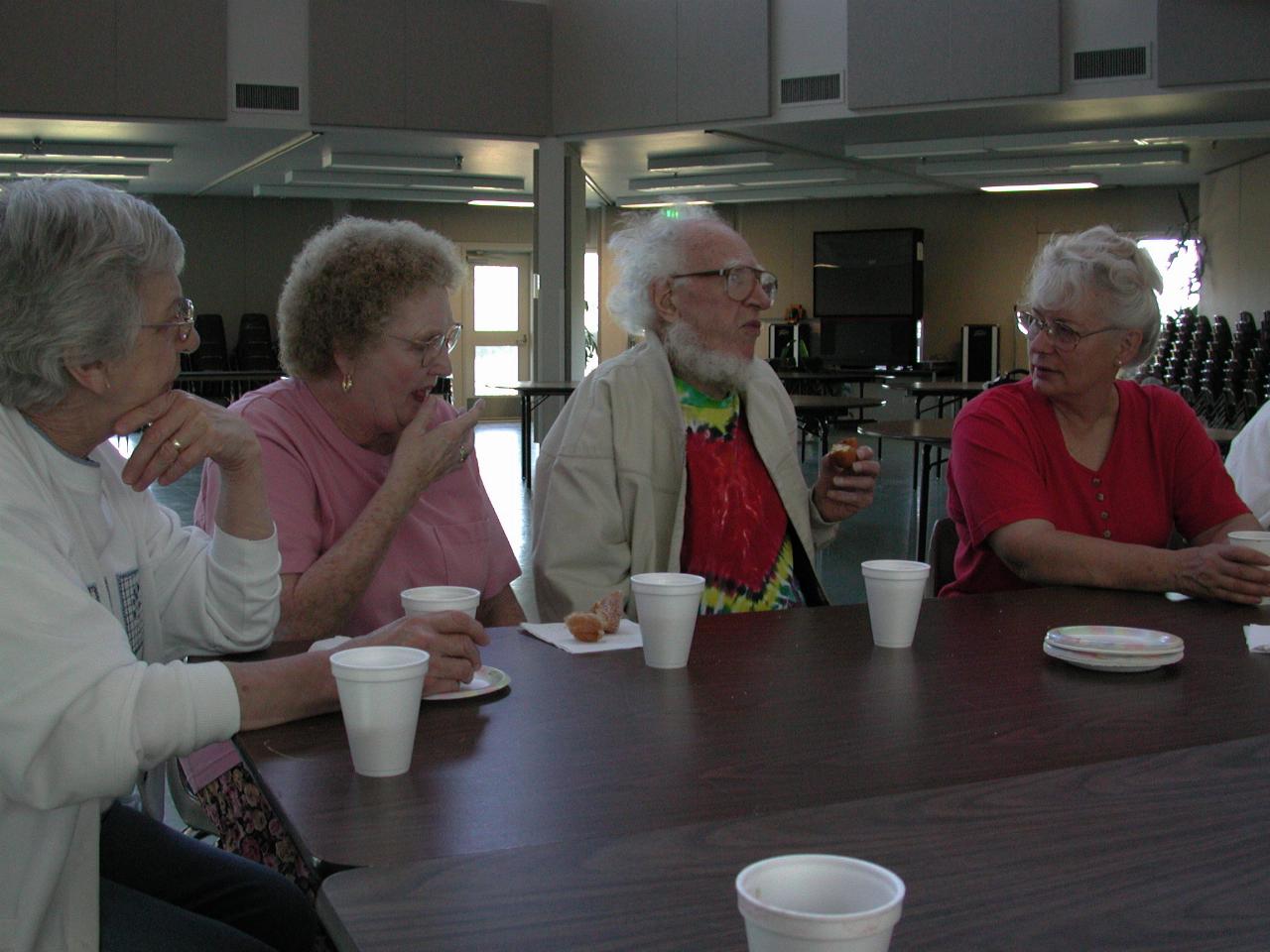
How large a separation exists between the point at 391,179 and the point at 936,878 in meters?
13.4

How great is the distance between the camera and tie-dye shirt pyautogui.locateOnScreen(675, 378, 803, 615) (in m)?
2.44

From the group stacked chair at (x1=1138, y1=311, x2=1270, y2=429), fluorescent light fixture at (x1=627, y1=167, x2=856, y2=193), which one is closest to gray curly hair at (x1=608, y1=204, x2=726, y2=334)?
stacked chair at (x1=1138, y1=311, x2=1270, y2=429)

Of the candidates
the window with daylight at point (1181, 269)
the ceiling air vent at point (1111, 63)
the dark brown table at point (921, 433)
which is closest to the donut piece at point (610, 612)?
the dark brown table at point (921, 433)

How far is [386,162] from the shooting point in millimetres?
12047

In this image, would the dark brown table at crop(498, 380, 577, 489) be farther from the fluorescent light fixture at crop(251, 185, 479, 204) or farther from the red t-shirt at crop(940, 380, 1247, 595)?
the fluorescent light fixture at crop(251, 185, 479, 204)

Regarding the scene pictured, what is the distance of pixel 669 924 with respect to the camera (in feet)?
2.68

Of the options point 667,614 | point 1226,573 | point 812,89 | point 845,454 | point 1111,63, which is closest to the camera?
point 667,614

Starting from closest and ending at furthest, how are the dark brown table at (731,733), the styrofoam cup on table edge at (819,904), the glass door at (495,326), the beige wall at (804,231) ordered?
the styrofoam cup on table edge at (819,904) < the dark brown table at (731,733) < the beige wall at (804,231) < the glass door at (495,326)

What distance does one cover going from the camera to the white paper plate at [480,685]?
1.37 meters

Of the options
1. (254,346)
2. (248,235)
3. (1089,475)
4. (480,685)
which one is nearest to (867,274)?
(254,346)

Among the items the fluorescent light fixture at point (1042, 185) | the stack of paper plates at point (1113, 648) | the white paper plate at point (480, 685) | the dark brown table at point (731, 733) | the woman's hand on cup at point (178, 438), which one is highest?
the fluorescent light fixture at point (1042, 185)

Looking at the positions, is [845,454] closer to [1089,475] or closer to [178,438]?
[1089,475]

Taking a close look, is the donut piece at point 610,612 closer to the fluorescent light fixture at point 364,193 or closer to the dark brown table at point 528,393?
the dark brown table at point 528,393

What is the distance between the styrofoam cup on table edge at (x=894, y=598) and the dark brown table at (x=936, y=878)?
1.77 ft
